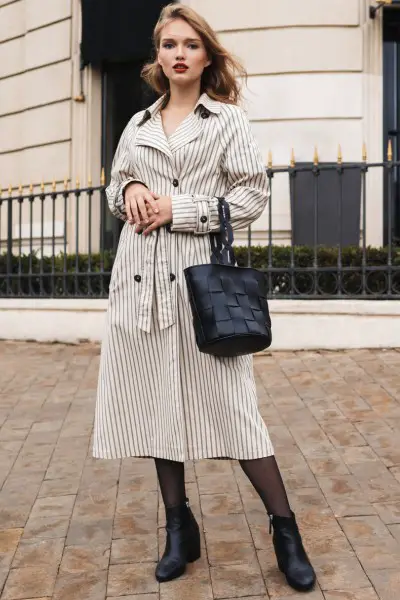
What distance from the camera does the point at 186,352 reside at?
2656 mm

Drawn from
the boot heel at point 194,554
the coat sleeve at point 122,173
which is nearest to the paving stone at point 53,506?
the boot heel at point 194,554

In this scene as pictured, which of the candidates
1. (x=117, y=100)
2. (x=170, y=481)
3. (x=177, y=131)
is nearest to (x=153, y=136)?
(x=177, y=131)

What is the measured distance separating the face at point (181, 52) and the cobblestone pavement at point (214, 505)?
75.5 inches

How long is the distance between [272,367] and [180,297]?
4.15 m

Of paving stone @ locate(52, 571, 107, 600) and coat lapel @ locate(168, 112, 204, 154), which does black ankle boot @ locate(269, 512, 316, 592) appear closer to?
paving stone @ locate(52, 571, 107, 600)

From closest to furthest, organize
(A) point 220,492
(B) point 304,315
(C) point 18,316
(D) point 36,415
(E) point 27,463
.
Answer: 1. (A) point 220,492
2. (E) point 27,463
3. (D) point 36,415
4. (B) point 304,315
5. (C) point 18,316

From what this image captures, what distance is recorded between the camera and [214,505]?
3.46 metres

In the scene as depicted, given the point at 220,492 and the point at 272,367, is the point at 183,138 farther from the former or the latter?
the point at 272,367

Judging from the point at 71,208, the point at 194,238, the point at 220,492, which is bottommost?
the point at 220,492

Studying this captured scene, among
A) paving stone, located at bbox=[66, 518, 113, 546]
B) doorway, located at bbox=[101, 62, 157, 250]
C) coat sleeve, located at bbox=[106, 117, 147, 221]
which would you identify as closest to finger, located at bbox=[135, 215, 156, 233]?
coat sleeve, located at bbox=[106, 117, 147, 221]

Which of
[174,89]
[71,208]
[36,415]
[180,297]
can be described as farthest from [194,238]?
[71,208]

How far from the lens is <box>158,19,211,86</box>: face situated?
2717 mm

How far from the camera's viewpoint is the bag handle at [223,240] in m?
2.63

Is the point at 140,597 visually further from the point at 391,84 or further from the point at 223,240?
the point at 391,84
